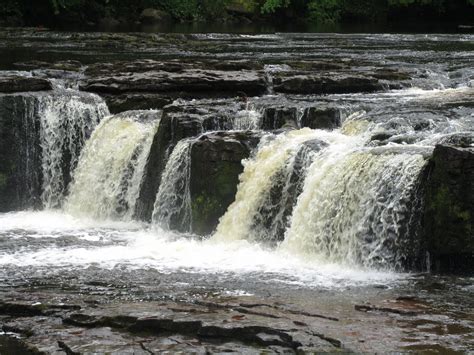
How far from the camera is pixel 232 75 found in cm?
1894

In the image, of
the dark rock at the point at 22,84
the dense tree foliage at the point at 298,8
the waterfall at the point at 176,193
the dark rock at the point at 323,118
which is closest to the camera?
the waterfall at the point at 176,193

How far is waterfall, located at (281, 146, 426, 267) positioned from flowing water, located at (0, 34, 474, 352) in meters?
0.02

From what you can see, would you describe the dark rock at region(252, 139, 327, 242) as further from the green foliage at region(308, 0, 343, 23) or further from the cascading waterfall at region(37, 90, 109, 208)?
the green foliage at region(308, 0, 343, 23)

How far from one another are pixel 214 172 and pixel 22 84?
5748mm

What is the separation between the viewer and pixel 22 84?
1856cm

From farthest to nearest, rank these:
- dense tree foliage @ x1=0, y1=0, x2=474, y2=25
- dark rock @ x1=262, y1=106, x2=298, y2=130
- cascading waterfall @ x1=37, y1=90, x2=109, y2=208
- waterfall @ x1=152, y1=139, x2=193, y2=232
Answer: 1. dense tree foliage @ x1=0, y1=0, x2=474, y2=25
2. cascading waterfall @ x1=37, y1=90, x2=109, y2=208
3. dark rock @ x1=262, y1=106, x2=298, y2=130
4. waterfall @ x1=152, y1=139, x2=193, y2=232

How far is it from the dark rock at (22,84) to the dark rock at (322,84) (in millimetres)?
4987

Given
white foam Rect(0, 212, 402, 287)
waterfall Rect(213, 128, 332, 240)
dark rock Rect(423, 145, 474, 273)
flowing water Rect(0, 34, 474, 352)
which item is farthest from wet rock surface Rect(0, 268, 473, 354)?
waterfall Rect(213, 128, 332, 240)

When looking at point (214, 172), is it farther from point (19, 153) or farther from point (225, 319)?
point (225, 319)

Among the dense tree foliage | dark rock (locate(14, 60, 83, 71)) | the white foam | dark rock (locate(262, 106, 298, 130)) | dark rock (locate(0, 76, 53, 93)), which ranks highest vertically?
the dense tree foliage

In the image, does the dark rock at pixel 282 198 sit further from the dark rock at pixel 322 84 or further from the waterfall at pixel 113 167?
the dark rock at pixel 322 84

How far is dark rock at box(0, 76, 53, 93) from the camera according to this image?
724 inches

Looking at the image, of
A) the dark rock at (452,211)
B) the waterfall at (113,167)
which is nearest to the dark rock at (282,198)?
the dark rock at (452,211)

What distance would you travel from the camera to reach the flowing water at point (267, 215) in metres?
10.9
